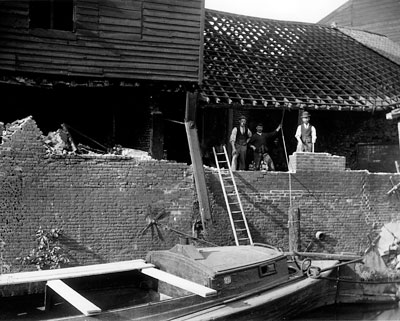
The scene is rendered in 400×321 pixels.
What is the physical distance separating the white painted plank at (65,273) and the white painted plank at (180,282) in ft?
1.19

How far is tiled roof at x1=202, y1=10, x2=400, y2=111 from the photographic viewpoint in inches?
625

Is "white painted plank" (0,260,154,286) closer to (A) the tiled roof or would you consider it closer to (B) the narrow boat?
(B) the narrow boat

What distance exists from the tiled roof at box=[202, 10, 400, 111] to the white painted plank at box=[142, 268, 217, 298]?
6630 millimetres

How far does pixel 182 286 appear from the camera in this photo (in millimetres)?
8461

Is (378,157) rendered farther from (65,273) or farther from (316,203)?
(65,273)

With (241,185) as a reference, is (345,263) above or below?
below

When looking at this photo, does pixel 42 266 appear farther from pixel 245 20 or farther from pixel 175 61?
pixel 245 20

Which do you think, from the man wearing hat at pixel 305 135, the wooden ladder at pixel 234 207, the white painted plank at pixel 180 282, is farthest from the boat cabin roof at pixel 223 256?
the man wearing hat at pixel 305 135

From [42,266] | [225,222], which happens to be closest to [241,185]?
[225,222]

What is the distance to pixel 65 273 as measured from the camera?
8.96 m

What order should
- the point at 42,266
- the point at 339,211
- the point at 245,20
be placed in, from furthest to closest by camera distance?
the point at 245,20
the point at 339,211
the point at 42,266

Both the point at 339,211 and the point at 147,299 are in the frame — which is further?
the point at 339,211

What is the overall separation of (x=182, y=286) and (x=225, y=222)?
4.04 metres

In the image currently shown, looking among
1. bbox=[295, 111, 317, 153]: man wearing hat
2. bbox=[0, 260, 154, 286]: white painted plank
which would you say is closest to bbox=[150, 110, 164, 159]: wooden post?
bbox=[295, 111, 317, 153]: man wearing hat
